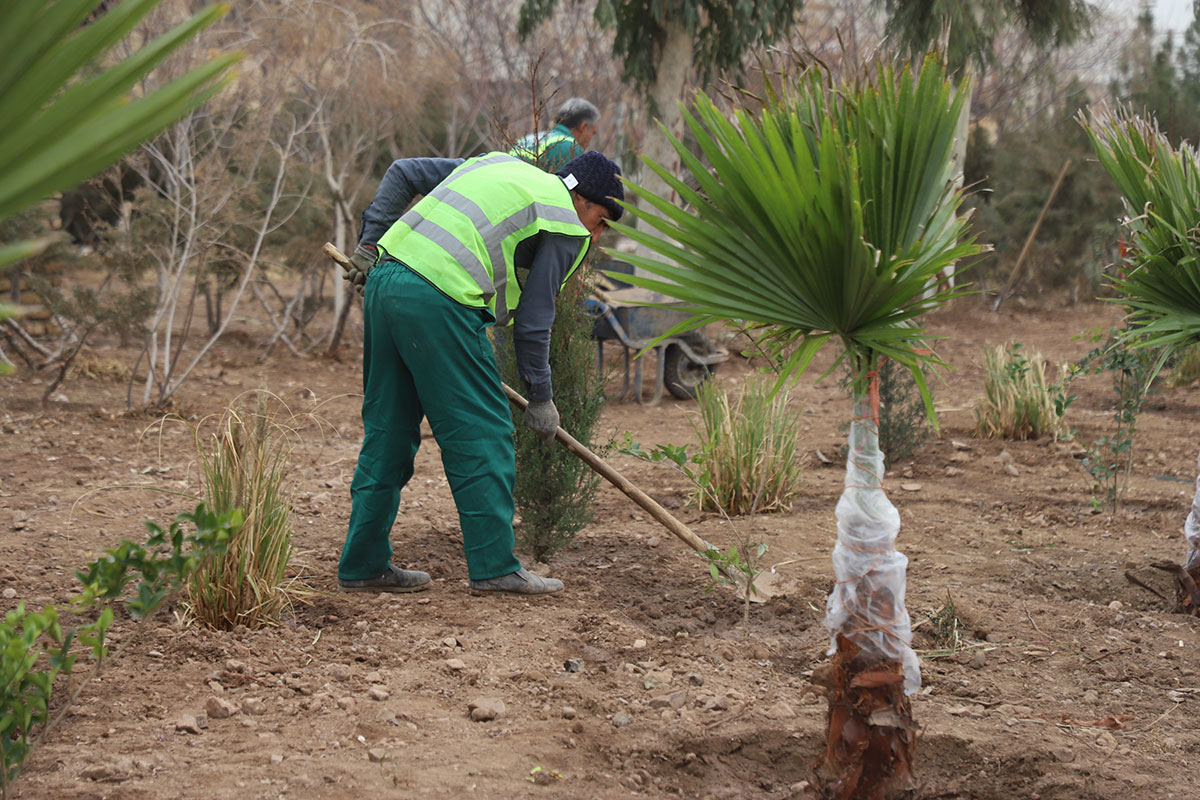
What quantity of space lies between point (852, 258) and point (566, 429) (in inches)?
86.0

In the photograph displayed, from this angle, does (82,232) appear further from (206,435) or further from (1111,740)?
(1111,740)

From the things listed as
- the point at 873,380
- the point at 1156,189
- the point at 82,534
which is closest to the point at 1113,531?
the point at 1156,189

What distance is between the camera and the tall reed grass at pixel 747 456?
4.96 m

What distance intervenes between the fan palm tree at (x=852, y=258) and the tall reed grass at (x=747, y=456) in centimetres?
251

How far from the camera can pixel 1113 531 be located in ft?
15.7

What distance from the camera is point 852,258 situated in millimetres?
2139

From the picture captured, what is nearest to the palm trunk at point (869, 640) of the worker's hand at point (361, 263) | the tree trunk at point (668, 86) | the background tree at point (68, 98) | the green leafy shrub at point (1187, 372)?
the background tree at point (68, 98)

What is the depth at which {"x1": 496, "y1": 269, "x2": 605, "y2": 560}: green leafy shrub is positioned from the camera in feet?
13.4

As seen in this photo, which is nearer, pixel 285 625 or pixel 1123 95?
pixel 285 625

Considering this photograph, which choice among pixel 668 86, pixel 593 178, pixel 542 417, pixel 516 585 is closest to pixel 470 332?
pixel 542 417

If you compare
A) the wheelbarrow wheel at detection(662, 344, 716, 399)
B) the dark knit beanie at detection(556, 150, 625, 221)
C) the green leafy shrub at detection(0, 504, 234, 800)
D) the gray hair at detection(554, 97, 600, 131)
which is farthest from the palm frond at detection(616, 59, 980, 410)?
the wheelbarrow wheel at detection(662, 344, 716, 399)

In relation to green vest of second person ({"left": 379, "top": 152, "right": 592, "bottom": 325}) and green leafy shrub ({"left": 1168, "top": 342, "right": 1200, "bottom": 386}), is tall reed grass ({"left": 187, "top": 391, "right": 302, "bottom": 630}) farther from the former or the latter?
green leafy shrub ({"left": 1168, "top": 342, "right": 1200, "bottom": 386})

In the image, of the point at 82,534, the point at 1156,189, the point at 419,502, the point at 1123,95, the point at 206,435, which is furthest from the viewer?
the point at 1123,95

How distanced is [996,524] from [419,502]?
286 cm
